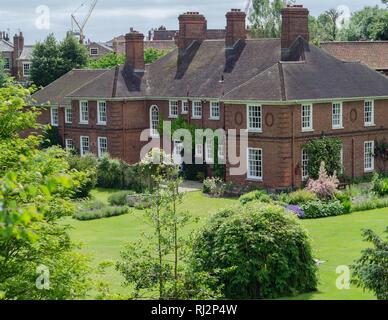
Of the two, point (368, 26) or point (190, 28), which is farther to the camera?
point (368, 26)

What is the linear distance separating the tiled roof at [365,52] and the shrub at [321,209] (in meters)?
28.9

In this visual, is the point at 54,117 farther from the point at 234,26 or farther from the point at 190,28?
the point at 234,26

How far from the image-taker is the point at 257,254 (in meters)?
25.5

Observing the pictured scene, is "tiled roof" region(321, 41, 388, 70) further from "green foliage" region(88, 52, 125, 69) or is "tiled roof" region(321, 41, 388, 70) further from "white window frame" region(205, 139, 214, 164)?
"green foliage" region(88, 52, 125, 69)

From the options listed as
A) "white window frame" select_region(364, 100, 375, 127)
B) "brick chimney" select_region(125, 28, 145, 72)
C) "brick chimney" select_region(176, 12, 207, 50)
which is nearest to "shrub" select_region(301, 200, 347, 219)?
"white window frame" select_region(364, 100, 375, 127)

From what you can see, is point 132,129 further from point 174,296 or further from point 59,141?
point 174,296

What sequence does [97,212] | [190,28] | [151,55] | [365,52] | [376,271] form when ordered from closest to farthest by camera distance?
[376,271], [97,212], [190,28], [365,52], [151,55]

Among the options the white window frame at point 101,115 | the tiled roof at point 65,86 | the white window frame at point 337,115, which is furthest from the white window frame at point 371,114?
the tiled roof at point 65,86

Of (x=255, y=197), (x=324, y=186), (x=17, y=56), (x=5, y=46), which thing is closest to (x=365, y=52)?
(x=324, y=186)

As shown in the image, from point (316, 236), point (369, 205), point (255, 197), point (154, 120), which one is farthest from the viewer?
point (154, 120)

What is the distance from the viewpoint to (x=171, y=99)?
56781 millimetres

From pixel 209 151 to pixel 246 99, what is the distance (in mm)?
5305
